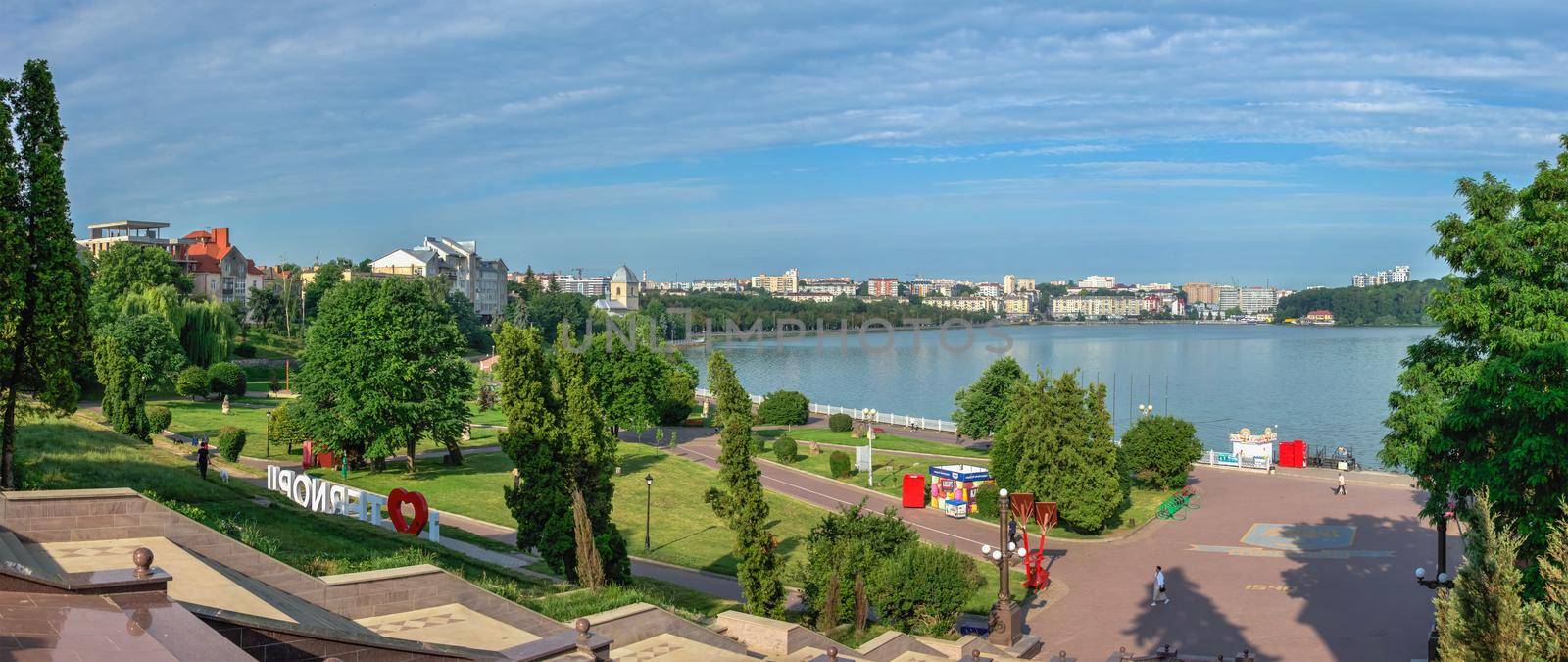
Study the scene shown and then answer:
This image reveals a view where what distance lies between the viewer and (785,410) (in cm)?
5297

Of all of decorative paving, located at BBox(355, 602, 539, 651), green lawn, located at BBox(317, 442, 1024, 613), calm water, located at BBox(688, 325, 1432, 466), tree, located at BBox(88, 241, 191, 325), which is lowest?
calm water, located at BBox(688, 325, 1432, 466)

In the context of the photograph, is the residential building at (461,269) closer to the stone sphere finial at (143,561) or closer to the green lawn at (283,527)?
the green lawn at (283,527)

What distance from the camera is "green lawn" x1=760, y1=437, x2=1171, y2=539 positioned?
1198 inches

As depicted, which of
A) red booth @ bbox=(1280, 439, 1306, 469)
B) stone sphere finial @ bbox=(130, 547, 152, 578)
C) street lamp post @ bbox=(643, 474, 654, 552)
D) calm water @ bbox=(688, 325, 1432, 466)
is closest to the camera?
stone sphere finial @ bbox=(130, 547, 152, 578)

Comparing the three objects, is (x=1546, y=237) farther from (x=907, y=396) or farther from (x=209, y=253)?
(x=209, y=253)

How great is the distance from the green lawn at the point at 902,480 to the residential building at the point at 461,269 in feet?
256

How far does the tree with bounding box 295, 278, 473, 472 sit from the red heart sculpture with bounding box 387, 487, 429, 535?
28.2ft

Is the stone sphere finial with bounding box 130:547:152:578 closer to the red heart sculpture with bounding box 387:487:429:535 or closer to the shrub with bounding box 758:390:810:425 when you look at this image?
the red heart sculpture with bounding box 387:487:429:535

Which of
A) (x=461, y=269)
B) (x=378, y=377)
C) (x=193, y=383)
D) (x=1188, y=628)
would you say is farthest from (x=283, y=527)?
(x=461, y=269)

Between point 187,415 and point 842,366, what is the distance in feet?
265

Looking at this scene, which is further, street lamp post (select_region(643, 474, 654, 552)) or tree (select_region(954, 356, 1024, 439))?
tree (select_region(954, 356, 1024, 439))

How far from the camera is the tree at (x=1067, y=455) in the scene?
2862 centimetres

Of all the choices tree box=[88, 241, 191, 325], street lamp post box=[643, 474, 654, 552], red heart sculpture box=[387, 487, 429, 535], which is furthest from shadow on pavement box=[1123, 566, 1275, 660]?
tree box=[88, 241, 191, 325]

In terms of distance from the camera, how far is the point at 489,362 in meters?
72.1
